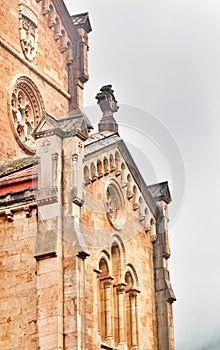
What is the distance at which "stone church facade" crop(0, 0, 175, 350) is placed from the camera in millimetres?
23719

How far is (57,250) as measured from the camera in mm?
23672

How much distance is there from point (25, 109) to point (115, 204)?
676cm

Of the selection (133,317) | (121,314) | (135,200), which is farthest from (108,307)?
(135,200)

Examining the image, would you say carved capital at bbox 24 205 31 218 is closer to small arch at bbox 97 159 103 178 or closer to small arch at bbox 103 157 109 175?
small arch at bbox 97 159 103 178

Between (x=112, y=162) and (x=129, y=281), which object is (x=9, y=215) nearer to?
(x=112, y=162)

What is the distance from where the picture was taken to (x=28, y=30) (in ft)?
113

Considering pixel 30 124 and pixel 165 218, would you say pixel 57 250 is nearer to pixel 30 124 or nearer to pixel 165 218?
pixel 165 218

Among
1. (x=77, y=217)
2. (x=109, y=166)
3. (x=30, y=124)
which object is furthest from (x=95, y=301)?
(x=30, y=124)

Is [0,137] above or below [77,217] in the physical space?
above

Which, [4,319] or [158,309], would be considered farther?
[158,309]

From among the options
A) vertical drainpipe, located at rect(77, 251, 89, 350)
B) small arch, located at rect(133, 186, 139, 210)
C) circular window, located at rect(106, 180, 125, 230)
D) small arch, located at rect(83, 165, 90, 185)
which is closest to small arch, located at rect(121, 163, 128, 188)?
circular window, located at rect(106, 180, 125, 230)

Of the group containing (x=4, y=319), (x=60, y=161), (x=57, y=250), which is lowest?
(x=4, y=319)

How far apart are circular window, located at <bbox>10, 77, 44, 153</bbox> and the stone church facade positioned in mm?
48

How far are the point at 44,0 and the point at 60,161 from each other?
1298cm
